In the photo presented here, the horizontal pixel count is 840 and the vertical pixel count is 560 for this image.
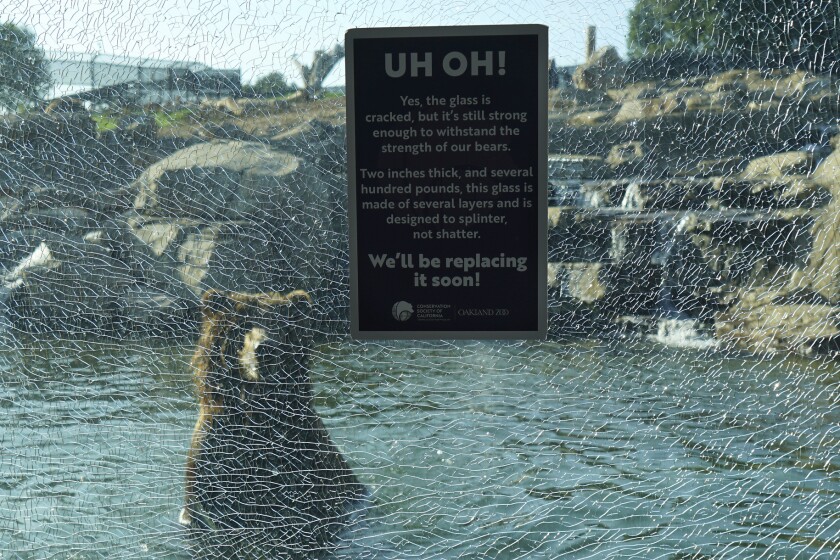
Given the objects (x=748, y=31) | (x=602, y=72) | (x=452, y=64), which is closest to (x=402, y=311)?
(x=452, y=64)

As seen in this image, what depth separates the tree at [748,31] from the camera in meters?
1.56

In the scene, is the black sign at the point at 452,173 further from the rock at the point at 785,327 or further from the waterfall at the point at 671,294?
the rock at the point at 785,327

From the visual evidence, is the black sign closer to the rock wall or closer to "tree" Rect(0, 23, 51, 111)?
the rock wall

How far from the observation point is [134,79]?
1.63 metres

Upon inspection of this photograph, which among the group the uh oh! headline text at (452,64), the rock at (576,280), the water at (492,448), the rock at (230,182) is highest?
the uh oh! headline text at (452,64)

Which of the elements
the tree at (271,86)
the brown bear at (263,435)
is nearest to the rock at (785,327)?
the brown bear at (263,435)

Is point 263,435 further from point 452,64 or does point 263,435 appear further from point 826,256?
point 826,256

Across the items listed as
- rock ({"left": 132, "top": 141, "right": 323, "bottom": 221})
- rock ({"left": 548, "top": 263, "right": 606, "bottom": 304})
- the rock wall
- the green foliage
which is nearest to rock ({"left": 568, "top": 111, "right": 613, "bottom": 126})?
the rock wall

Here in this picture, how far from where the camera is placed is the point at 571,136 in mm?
1579

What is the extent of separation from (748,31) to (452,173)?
59 centimetres

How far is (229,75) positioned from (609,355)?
86cm

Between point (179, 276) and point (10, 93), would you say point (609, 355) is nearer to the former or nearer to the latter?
point (179, 276)

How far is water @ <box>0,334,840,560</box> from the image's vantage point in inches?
61.5

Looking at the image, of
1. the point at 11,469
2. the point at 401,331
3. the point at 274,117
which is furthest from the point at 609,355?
the point at 11,469
